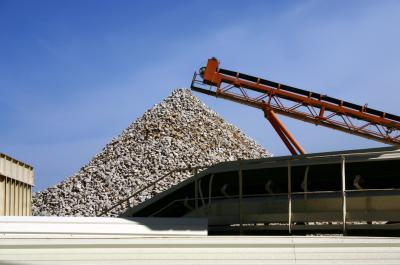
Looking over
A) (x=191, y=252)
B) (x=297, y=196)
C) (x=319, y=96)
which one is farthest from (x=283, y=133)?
(x=191, y=252)

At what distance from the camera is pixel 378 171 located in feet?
31.5

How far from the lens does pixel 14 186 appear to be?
16062mm

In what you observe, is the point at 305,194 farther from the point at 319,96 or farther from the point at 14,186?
the point at 14,186

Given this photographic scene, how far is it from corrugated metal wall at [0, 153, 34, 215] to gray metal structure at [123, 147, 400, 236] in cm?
551

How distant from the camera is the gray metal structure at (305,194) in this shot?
30.6 feet

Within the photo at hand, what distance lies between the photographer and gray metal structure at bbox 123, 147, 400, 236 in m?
9.31

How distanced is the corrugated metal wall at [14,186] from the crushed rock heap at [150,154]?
7.55 metres

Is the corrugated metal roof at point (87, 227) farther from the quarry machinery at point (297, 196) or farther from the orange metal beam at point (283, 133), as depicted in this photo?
the orange metal beam at point (283, 133)

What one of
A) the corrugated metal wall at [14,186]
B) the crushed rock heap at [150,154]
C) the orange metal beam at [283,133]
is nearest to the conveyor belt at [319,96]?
the orange metal beam at [283,133]

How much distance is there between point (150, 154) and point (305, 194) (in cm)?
2157

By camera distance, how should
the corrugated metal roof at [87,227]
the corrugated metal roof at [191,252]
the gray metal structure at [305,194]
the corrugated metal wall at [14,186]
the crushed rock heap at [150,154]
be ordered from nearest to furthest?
the corrugated metal roof at [191,252] < the corrugated metal roof at [87,227] < the gray metal structure at [305,194] < the corrugated metal wall at [14,186] < the crushed rock heap at [150,154]

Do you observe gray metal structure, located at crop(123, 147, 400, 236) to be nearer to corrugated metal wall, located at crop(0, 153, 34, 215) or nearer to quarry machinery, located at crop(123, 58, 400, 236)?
quarry machinery, located at crop(123, 58, 400, 236)

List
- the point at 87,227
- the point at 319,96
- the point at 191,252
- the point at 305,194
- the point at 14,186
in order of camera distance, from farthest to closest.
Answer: the point at 319,96, the point at 14,186, the point at 305,194, the point at 87,227, the point at 191,252

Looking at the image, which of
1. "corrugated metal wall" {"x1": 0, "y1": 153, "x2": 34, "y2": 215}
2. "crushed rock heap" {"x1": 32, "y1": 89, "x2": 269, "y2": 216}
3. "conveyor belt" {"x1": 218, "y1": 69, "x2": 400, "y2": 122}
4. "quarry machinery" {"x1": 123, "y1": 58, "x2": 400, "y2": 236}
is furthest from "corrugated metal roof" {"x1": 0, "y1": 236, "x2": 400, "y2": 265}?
"crushed rock heap" {"x1": 32, "y1": 89, "x2": 269, "y2": 216}
